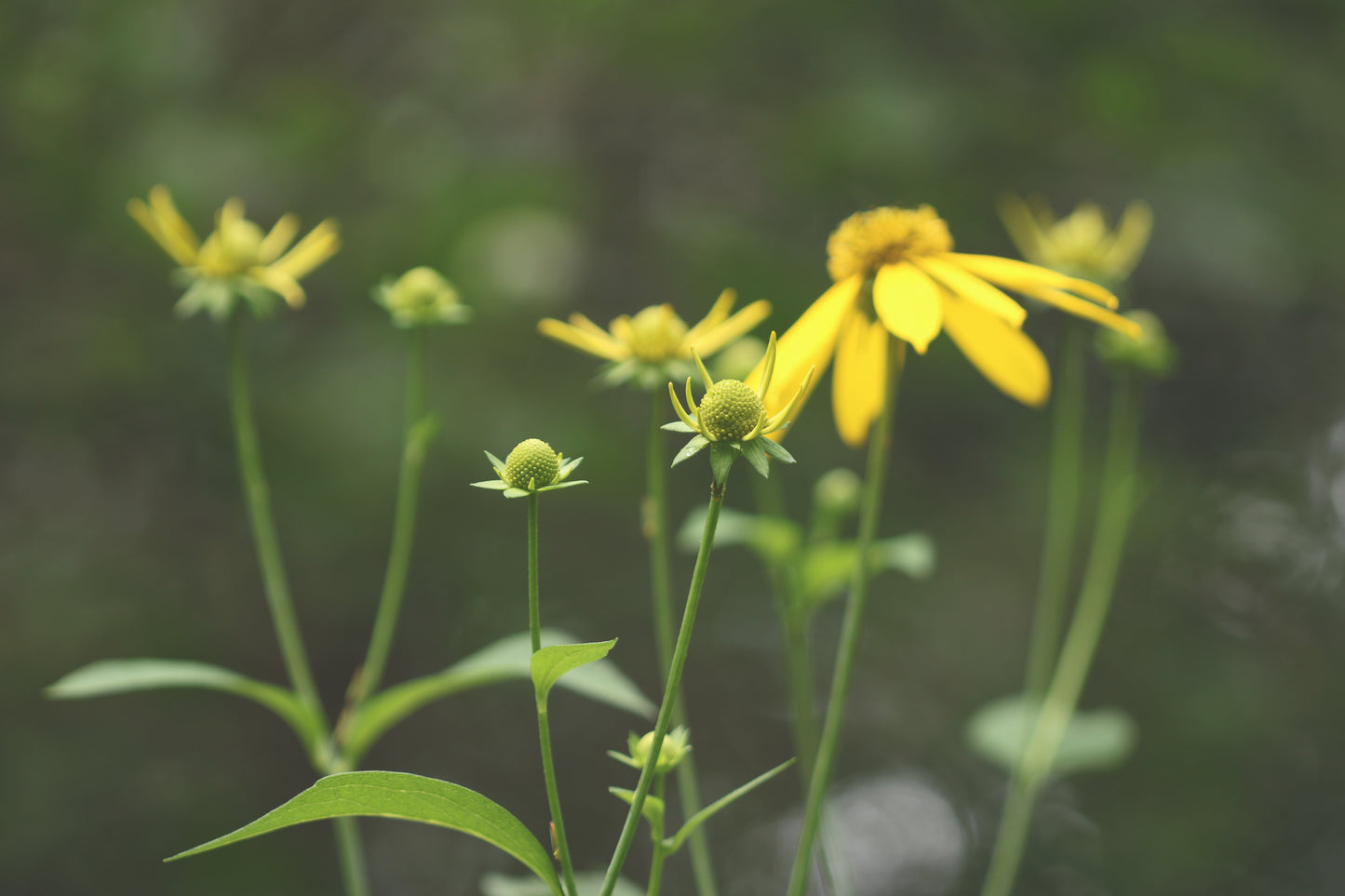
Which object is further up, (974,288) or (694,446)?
(974,288)

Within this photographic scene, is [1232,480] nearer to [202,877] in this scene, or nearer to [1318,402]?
[1318,402]

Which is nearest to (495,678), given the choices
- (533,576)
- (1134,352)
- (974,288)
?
(533,576)

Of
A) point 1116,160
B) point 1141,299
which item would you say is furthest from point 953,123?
point 1141,299

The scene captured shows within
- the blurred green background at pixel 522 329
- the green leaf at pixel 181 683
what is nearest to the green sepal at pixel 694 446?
the green leaf at pixel 181 683

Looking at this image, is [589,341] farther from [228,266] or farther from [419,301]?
[228,266]

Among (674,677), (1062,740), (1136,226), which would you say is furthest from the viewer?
(1136,226)

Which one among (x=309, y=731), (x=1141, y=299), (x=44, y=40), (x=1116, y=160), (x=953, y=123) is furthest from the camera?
(x=1141, y=299)

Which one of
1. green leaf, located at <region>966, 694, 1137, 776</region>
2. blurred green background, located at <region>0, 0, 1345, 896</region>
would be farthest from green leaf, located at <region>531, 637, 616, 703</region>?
blurred green background, located at <region>0, 0, 1345, 896</region>

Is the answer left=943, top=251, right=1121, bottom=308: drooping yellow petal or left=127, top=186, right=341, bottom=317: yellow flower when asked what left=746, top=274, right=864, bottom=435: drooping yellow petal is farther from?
left=127, top=186, right=341, bottom=317: yellow flower
